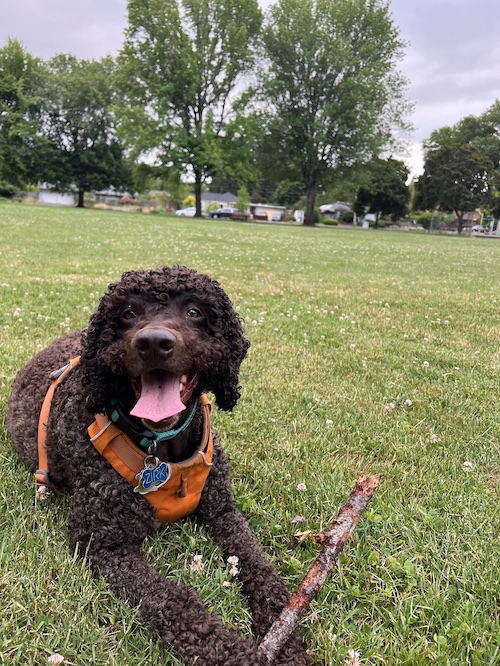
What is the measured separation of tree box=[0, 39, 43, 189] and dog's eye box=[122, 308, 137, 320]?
63.2 metres

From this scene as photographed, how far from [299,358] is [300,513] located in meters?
2.81

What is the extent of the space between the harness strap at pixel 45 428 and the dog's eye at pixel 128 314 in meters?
0.68

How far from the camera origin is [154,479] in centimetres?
232

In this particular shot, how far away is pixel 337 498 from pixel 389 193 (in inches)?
2909

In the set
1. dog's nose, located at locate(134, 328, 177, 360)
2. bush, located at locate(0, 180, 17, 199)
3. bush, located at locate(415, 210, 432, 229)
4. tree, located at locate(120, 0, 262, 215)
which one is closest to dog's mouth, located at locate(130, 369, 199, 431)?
dog's nose, located at locate(134, 328, 177, 360)

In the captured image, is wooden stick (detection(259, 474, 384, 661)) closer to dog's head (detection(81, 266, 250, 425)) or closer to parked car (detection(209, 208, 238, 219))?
dog's head (detection(81, 266, 250, 425))

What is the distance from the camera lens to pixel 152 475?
7.60ft

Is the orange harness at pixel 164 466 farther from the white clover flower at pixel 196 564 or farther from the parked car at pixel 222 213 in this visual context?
the parked car at pixel 222 213

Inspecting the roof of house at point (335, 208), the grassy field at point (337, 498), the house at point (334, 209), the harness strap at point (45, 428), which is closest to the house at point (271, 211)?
the house at point (334, 209)

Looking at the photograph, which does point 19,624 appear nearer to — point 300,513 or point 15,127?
point 300,513

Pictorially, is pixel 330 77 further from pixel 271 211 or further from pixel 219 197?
pixel 219 197

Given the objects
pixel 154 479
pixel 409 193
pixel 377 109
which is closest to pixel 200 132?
pixel 377 109

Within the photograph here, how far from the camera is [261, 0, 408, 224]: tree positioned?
157ft

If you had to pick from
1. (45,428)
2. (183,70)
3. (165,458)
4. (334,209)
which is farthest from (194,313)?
(334,209)
